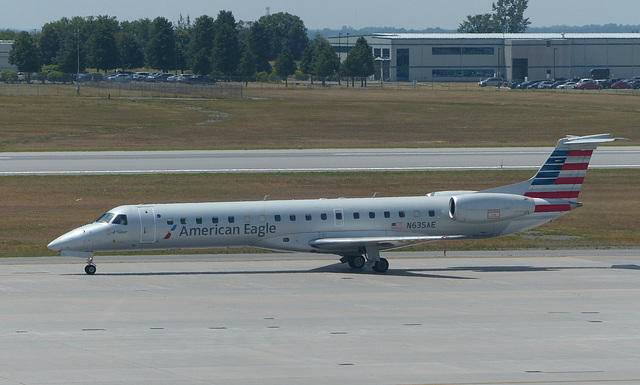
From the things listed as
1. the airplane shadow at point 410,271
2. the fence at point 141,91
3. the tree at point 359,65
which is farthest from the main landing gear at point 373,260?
the tree at point 359,65

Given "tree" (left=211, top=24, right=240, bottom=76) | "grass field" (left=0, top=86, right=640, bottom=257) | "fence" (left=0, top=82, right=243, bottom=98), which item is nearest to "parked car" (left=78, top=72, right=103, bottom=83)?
"fence" (left=0, top=82, right=243, bottom=98)

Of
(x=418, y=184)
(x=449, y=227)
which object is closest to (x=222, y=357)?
(x=449, y=227)

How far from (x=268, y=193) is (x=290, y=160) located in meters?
14.8

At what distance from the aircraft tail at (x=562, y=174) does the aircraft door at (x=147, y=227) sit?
1410 centimetres

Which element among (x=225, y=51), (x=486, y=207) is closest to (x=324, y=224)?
(x=486, y=207)

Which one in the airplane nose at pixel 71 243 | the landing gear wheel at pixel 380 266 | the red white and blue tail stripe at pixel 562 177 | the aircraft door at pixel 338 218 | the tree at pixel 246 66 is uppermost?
the tree at pixel 246 66

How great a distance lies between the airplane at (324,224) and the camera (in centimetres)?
3397

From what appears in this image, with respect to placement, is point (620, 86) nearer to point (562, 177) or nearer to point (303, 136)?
point (303, 136)

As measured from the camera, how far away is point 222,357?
22078 millimetres

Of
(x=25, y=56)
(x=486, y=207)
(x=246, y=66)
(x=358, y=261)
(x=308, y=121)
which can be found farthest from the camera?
(x=246, y=66)

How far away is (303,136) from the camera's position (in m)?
90.0

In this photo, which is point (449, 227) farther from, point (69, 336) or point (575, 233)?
point (69, 336)

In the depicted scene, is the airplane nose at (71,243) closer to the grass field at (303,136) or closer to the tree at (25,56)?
the grass field at (303,136)

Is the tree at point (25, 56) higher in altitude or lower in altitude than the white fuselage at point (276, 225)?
higher
